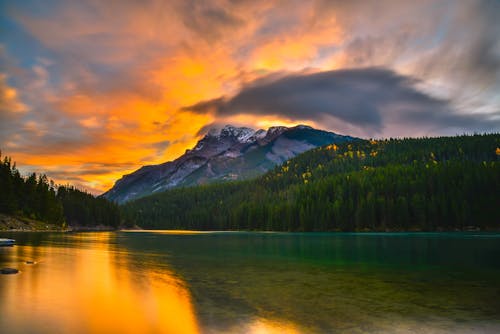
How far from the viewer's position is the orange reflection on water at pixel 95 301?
20906 mm

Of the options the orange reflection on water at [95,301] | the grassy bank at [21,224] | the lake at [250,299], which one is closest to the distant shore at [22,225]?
the grassy bank at [21,224]

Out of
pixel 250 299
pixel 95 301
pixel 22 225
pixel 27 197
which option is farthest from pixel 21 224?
pixel 250 299

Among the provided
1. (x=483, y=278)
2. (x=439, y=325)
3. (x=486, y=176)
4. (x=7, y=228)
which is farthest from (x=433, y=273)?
(x=486, y=176)

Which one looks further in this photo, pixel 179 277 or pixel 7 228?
pixel 7 228

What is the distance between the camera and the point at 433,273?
41.5 metres

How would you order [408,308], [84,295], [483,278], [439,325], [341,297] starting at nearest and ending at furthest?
1. [439,325]
2. [408,308]
3. [341,297]
4. [84,295]
5. [483,278]

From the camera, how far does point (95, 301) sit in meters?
28.1

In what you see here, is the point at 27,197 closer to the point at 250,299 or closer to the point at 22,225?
the point at 22,225

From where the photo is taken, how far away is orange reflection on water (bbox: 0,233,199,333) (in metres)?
20.9

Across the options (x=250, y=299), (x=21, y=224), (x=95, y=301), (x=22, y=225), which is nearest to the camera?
(x=250, y=299)

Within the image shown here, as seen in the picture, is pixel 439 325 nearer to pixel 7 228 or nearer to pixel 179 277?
pixel 179 277

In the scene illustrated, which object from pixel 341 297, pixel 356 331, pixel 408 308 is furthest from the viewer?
pixel 341 297

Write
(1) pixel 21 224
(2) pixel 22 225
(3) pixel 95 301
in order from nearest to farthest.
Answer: (3) pixel 95 301, (1) pixel 21 224, (2) pixel 22 225

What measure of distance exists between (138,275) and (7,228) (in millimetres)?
128318
